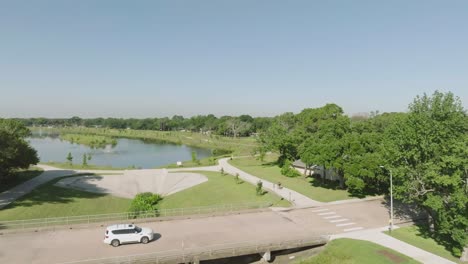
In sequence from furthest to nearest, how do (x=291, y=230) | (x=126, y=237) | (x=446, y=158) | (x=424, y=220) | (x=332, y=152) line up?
(x=332, y=152) < (x=424, y=220) < (x=291, y=230) < (x=446, y=158) < (x=126, y=237)

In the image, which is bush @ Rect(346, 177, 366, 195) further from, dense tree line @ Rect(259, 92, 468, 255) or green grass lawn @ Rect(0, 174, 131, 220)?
green grass lawn @ Rect(0, 174, 131, 220)

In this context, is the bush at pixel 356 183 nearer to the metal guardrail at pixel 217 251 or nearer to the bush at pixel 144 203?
the metal guardrail at pixel 217 251

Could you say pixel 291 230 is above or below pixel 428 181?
below

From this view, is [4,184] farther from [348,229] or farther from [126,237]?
[348,229]

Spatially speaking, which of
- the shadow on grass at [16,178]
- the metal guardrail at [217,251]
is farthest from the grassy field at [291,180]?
the shadow on grass at [16,178]

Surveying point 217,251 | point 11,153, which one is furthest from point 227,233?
Answer: point 11,153

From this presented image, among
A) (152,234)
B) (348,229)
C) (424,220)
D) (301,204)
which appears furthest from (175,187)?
(424,220)
